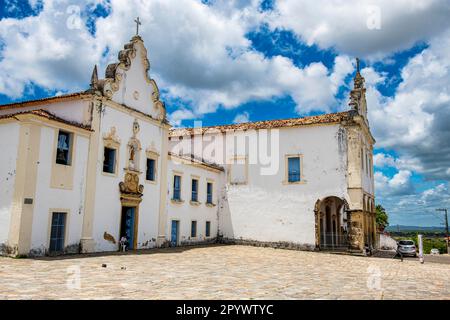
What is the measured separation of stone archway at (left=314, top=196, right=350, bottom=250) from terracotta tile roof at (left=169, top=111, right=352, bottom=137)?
508 cm

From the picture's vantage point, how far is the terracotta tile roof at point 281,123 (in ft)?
82.1

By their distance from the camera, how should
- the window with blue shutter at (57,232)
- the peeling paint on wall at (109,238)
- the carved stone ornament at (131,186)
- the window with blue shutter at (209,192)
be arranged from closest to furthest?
the window with blue shutter at (57,232), the peeling paint on wall at (109,238), the carved stone ornament at (131,186), the window with blue shutter at (209,192)

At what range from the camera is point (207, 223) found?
2741 centimetres

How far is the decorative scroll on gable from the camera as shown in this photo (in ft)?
62.3

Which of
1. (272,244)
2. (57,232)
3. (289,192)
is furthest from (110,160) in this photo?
(272,244)

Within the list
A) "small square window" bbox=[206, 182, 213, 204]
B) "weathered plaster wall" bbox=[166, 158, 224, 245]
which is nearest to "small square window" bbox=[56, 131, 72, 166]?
"weathered plaster wall" bbox=[166, 158, 224, 245]

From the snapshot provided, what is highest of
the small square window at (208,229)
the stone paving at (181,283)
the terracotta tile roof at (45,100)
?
the terracotta tile roof at (45,100)

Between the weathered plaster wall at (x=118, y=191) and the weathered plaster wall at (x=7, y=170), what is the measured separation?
3735 mm

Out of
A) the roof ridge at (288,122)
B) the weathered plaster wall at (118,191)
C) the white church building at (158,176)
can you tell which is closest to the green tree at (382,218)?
the white church building at (158,176)

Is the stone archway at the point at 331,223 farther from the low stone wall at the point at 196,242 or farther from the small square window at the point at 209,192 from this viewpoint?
the small square window at the point at 209,192

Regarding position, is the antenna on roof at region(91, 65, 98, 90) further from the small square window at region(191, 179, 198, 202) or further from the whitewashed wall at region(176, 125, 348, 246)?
the whitewashed wall at region(176, 125, 348, 246)
